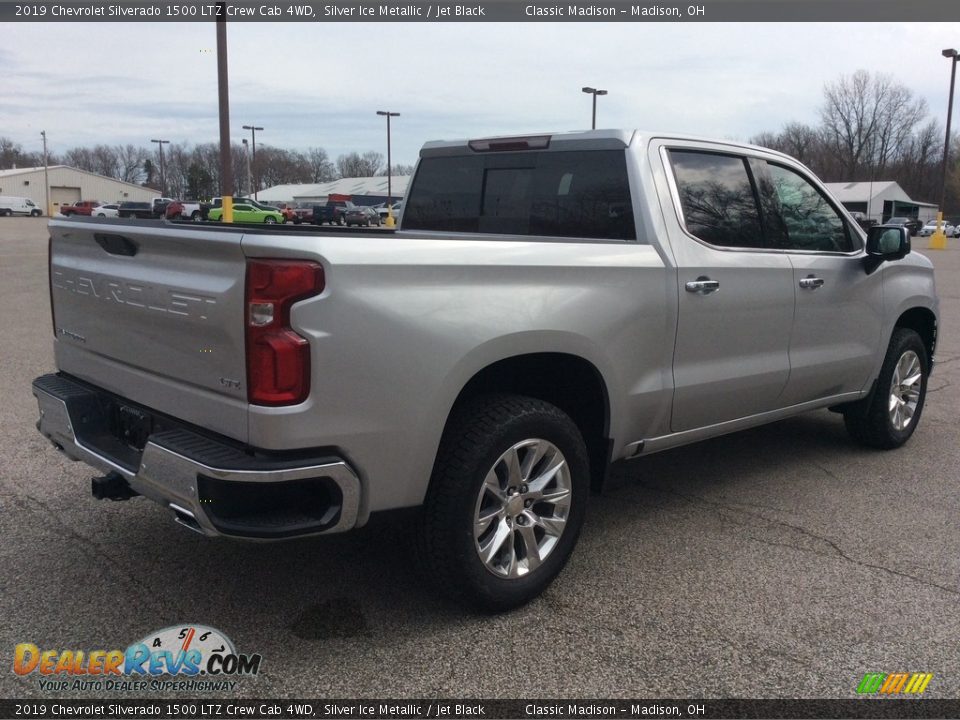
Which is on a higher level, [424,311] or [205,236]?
[205,236]

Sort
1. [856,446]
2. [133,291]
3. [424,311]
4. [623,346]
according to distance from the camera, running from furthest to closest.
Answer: [856,446] → [623,346] → [133,291] → [424,311]

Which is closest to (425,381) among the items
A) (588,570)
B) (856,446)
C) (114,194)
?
(588,570)

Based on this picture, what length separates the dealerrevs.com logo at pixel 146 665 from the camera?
2.79m

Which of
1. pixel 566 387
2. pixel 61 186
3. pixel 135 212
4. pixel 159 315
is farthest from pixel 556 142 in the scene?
pixel 61 186

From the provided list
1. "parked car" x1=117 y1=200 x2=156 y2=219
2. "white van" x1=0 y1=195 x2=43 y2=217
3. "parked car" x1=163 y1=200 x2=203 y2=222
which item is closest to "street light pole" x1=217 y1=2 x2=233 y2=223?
"parked car" x1=117 y1=200 x2=156 y2=219

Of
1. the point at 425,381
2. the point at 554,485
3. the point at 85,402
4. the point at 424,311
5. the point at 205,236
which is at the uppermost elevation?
the point at 205,236

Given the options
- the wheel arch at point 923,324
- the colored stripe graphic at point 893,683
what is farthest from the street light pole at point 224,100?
the colored stripe graphic at point 893,683

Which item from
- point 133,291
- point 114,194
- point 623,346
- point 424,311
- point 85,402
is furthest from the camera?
point 114,194

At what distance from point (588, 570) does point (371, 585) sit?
0.93 metres

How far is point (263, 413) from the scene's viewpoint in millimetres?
2609

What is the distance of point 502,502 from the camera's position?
126 inches

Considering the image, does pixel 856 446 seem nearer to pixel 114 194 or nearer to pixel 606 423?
pixel 606 423

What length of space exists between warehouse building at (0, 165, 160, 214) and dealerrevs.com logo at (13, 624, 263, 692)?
103441 millimetres

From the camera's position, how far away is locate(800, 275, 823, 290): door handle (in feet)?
14.8
